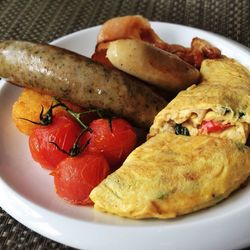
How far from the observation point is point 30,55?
202cm

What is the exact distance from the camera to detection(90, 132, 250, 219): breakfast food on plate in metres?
1.57

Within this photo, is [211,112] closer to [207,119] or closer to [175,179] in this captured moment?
[207,119]

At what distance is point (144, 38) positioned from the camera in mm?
2471

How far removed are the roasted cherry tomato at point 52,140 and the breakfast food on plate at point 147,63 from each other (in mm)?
301

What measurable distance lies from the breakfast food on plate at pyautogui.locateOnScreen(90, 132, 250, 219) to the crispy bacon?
0.66 m

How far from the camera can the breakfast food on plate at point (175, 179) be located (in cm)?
157

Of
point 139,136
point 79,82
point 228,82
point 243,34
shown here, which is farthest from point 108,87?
point 243,34

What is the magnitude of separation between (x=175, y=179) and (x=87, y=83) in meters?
0.55

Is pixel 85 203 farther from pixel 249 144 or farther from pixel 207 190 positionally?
pixel 249 144

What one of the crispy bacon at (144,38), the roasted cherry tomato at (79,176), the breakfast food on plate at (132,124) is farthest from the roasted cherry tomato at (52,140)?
the crispy bacon at (144,38)

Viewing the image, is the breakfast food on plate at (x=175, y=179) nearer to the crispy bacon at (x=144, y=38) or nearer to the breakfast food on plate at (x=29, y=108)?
the breakfast food on plate at (x=29, y=108)

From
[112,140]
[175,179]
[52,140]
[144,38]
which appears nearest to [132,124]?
[112,140]

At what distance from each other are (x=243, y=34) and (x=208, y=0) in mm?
492

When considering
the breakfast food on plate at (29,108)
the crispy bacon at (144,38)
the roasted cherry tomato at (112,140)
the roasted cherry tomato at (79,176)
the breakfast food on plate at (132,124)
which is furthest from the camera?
the crispy bacon at (144,38)
